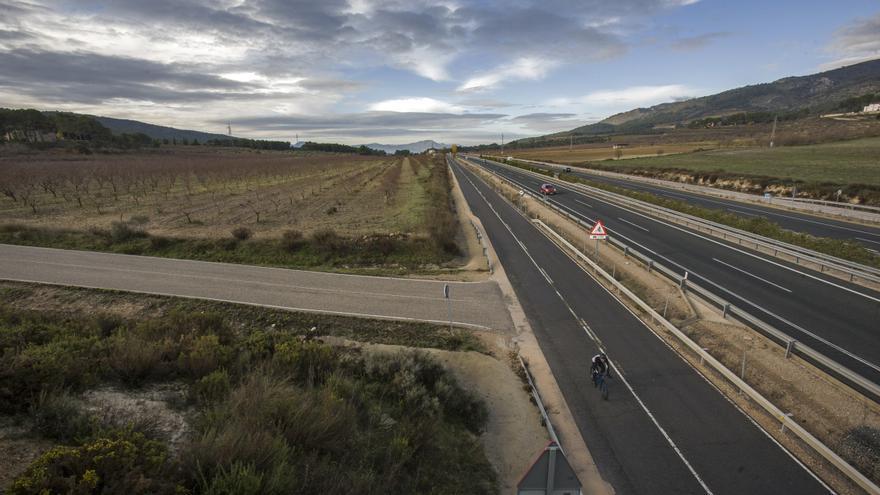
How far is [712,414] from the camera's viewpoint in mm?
10742

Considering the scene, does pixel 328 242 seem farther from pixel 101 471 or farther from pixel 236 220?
pixel 101 471

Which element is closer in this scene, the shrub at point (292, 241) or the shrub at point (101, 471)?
the shrub at point (101, 471)

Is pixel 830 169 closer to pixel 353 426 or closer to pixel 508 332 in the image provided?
pixel 508 332

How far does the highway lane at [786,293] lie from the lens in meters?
A: 13.8

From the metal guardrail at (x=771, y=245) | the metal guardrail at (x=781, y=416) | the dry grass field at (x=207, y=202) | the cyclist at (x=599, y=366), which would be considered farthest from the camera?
the dry grass field at (x=207, y=202)

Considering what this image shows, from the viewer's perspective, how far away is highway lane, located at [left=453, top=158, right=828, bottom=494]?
8781 mm

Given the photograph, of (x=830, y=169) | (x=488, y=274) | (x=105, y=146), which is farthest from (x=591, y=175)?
(x=105, y=146)

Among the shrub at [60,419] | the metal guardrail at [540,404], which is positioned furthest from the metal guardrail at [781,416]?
the shrub at [60,419]

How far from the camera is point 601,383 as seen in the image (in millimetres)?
11828

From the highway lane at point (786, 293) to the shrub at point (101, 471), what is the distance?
16.6 meters

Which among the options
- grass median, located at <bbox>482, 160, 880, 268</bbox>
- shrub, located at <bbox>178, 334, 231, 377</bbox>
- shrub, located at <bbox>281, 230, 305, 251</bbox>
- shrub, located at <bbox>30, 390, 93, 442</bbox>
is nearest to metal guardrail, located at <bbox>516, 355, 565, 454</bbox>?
shrub, located at <bbox>178, 334, 231, 377</bbox>

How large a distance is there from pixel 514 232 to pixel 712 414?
22.7 m

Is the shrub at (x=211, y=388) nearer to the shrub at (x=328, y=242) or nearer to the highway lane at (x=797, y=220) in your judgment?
the shrub at (x=328, y=242)

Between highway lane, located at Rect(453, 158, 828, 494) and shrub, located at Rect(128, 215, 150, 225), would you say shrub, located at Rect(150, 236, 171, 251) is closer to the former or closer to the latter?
shrub, located at Rect(128, 215, 150, 225)
